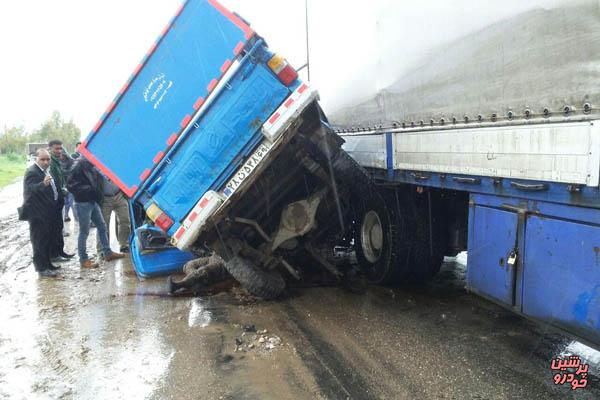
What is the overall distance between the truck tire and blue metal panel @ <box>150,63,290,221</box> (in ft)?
2.51

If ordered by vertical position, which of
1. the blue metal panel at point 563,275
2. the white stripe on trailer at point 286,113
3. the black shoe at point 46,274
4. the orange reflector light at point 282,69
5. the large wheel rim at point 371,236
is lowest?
the black shoe at point 46,274

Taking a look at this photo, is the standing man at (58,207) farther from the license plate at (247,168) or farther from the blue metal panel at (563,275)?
the blue metal panel at (563,275)

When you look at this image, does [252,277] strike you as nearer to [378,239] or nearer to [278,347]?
[278,347]

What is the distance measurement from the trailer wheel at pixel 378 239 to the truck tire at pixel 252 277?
48.8 inches

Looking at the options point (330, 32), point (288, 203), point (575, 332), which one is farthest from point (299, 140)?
point (575, 332)

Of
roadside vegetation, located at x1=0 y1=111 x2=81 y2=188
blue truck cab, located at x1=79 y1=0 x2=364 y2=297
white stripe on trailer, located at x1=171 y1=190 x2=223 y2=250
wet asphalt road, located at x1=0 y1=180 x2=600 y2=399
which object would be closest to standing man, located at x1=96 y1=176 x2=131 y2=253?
wet asphalt road, located at x1=0 y1=180 x2=600 y2=399

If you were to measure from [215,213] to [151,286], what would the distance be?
7.37 ft

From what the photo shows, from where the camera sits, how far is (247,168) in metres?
4.02

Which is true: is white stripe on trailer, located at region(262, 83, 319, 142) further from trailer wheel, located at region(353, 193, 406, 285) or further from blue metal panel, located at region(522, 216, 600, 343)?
blue metal panel, located at region(522, 216, 600, 343)

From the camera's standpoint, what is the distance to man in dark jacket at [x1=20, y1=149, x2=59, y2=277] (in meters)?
6.05

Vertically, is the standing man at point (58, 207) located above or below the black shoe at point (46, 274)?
above

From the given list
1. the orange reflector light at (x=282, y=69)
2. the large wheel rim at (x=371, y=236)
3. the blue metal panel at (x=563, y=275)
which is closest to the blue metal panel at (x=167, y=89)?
the orange reflector light at (x=282, y=69)

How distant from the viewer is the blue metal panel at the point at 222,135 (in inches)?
157

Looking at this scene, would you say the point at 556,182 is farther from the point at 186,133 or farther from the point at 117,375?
the point at 117,375
